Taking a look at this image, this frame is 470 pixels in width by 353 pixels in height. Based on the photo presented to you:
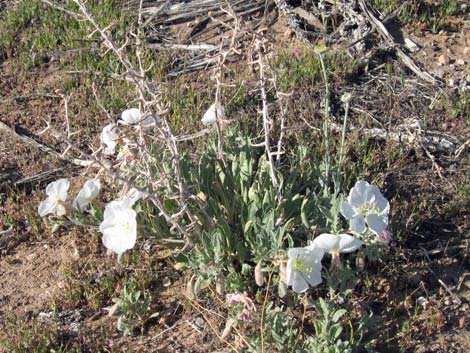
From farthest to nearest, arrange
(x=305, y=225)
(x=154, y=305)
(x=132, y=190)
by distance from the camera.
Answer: (x=154, y=305) < (x=305, y=225) < (x=132, y=190)

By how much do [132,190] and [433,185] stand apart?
1.89 metres

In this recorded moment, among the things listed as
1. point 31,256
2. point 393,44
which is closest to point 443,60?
point 393,44

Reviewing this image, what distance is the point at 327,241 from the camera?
286cm

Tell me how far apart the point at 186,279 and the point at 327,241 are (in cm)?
93

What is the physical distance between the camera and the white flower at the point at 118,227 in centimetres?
295

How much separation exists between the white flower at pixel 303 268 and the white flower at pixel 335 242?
28 millimetres

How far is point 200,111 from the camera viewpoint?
4520 millimetres

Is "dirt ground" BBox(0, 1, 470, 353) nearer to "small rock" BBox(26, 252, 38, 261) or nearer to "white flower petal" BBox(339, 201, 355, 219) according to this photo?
"small rock" BBox(26, 252, 38, 261)

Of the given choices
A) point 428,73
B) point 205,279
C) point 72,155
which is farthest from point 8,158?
point 428,73

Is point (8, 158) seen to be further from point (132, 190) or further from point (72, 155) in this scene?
point (132, 190)

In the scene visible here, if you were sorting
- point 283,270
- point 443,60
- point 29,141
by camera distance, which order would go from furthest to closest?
point 443,60
point 29,141
point 283,270

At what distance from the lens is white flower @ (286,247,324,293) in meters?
2.80

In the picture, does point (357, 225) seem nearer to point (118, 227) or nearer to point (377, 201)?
point (377, 201)

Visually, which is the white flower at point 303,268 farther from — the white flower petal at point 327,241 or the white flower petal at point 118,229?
the white flower petal at point 118,229
